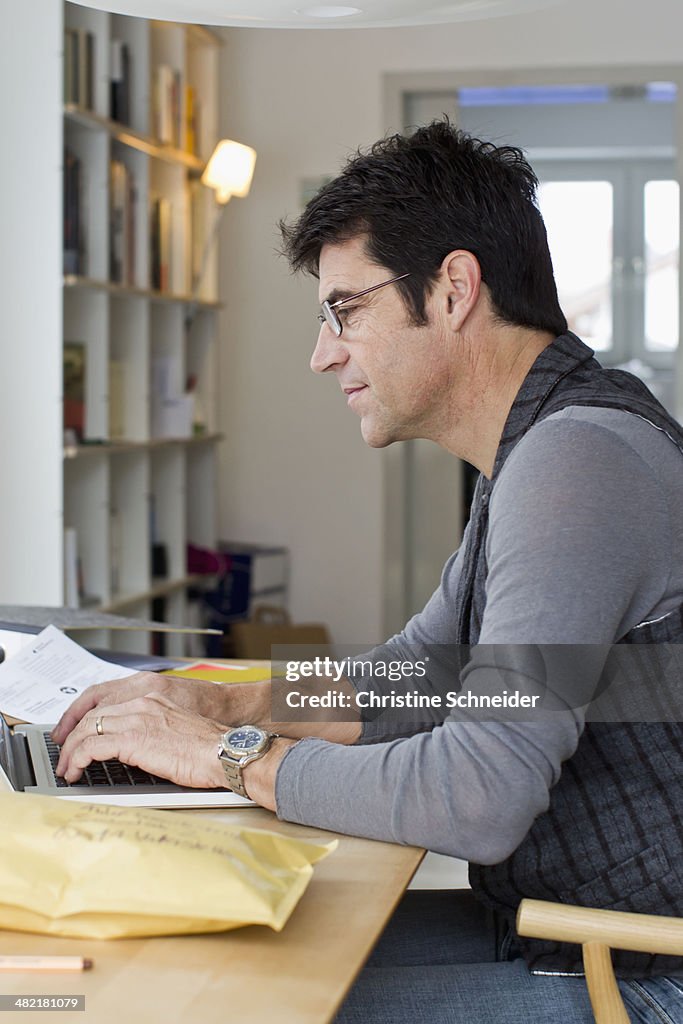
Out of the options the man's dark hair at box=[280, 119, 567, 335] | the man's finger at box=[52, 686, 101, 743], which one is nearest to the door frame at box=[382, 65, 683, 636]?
the man's dark hair at box=[280, 119, 567, 335]

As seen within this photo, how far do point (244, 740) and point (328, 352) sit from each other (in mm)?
468

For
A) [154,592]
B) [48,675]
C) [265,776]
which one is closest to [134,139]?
[154,592]

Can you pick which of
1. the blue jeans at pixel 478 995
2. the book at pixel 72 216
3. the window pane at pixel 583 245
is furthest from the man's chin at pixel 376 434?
the window pane at pixel 583 245

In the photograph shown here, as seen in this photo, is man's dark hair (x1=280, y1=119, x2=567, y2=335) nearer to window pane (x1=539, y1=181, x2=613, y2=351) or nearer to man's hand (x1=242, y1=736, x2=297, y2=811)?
man's hand (x1=242, y1=736, x2=297, y2=811)

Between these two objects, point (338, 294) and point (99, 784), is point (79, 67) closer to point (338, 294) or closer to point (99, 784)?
point (338, 294)

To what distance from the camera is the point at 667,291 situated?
5387 mm

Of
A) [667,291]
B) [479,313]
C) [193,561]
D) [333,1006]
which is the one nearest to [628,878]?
[333,1006]

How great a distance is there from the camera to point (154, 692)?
1358mm

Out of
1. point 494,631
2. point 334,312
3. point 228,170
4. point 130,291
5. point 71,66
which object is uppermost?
point 71,66

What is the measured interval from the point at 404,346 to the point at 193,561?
11.5 ft

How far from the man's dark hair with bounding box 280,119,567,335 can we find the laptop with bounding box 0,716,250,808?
54cm

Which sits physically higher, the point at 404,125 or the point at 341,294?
the point at 404,125

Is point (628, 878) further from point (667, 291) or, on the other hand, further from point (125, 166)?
point (667, 291)

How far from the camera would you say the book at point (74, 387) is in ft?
12.2
